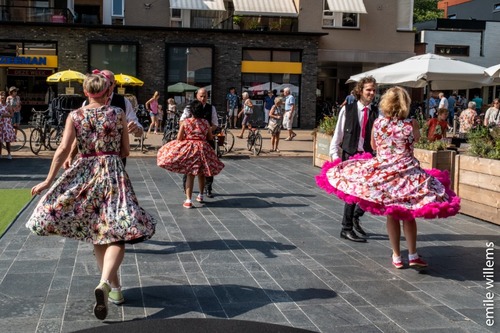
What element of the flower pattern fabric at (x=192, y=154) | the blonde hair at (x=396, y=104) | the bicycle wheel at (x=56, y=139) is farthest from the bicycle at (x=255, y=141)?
the blonde hair at (x=396, y=104)

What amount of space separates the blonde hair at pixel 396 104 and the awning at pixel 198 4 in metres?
26.0

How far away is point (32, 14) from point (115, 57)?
13.8 ft

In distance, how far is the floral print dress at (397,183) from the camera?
609cm

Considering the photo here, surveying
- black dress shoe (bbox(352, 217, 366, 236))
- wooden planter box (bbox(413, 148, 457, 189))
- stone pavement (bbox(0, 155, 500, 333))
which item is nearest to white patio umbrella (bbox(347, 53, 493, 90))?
wooden planter box (bbox(413, 148, 457, 189))

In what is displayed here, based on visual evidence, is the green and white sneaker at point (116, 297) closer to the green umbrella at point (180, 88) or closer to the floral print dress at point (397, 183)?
the floral print dress at point (397, 183)

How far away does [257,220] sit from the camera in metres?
8.77

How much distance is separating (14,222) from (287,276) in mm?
4105

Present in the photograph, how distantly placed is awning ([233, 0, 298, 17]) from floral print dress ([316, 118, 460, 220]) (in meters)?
25.5

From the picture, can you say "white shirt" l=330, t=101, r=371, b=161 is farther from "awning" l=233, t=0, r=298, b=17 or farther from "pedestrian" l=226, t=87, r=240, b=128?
"awning" l=233, t=0, r=298, b=17

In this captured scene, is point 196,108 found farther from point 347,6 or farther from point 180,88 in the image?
point 347,6

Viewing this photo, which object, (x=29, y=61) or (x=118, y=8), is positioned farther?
(x=118, y=8)

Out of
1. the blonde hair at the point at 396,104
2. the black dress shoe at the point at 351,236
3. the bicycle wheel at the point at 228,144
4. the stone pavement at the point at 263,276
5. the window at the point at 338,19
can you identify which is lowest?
the stone pavement at the point at 263,276

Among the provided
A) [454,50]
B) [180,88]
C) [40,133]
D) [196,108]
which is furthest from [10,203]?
[454,50]

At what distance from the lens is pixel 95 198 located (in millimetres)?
4996
